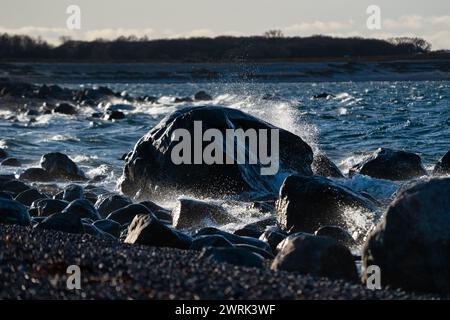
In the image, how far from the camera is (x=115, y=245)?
6.21 m

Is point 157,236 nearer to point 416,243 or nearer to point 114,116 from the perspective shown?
point 416,243

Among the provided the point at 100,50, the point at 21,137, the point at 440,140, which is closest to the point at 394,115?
the point at 440,140

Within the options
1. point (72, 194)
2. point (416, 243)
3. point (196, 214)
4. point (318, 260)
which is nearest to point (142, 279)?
point (318, 260)

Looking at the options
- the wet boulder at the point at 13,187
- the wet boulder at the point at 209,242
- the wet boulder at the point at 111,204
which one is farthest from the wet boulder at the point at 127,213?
the wet boulder at the point at 13,187

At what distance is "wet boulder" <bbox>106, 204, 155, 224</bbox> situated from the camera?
27.6ft

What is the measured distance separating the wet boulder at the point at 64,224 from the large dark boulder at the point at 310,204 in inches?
84.9

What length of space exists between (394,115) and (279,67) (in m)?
46.8

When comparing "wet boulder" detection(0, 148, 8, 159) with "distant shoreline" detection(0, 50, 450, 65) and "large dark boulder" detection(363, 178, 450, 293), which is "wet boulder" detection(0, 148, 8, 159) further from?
"distant shoreline" detection(0, 50, 450, 65)

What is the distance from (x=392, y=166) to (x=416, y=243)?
22.8ft

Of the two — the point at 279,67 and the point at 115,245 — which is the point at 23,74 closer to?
the point at 279,67

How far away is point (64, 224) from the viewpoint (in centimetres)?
717

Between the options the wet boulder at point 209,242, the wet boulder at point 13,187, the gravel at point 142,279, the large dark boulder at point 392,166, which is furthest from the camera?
the large dark boulder at point 392,166

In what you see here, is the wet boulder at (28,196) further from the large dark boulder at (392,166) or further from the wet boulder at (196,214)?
the large dark boulder at (392,166)

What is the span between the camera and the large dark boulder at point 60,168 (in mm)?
13000
